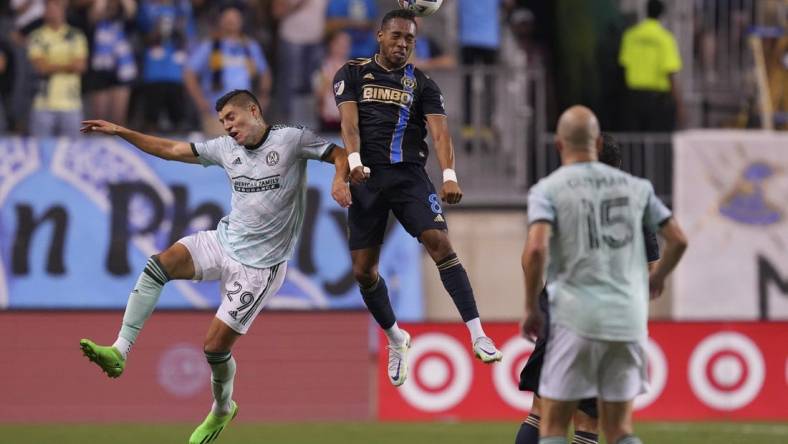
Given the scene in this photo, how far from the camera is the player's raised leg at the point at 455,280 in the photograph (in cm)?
1106

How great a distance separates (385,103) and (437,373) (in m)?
6.09

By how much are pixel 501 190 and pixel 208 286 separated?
143 inches

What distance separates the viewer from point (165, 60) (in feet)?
59.5

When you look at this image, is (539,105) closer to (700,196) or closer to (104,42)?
(700,196)

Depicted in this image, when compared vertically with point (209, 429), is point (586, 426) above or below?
above

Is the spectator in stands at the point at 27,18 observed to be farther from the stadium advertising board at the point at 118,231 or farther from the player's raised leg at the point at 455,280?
the player's raised leg at the point at 455,280

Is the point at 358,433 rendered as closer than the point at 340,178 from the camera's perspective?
No

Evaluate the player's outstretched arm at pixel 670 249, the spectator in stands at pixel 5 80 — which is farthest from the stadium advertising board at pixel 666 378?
the player's outstretched arm at pixel 670 249

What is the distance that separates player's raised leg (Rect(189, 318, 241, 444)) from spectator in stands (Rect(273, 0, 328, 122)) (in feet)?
23.6

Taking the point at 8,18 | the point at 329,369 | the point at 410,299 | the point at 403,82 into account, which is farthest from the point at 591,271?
the point at 8,18

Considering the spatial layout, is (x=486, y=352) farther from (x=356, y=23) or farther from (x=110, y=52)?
(x=110, y=52)

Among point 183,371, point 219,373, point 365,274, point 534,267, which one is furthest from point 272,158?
point 183,371

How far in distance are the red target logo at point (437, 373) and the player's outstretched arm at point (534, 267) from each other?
8240mm

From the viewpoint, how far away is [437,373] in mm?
16578
